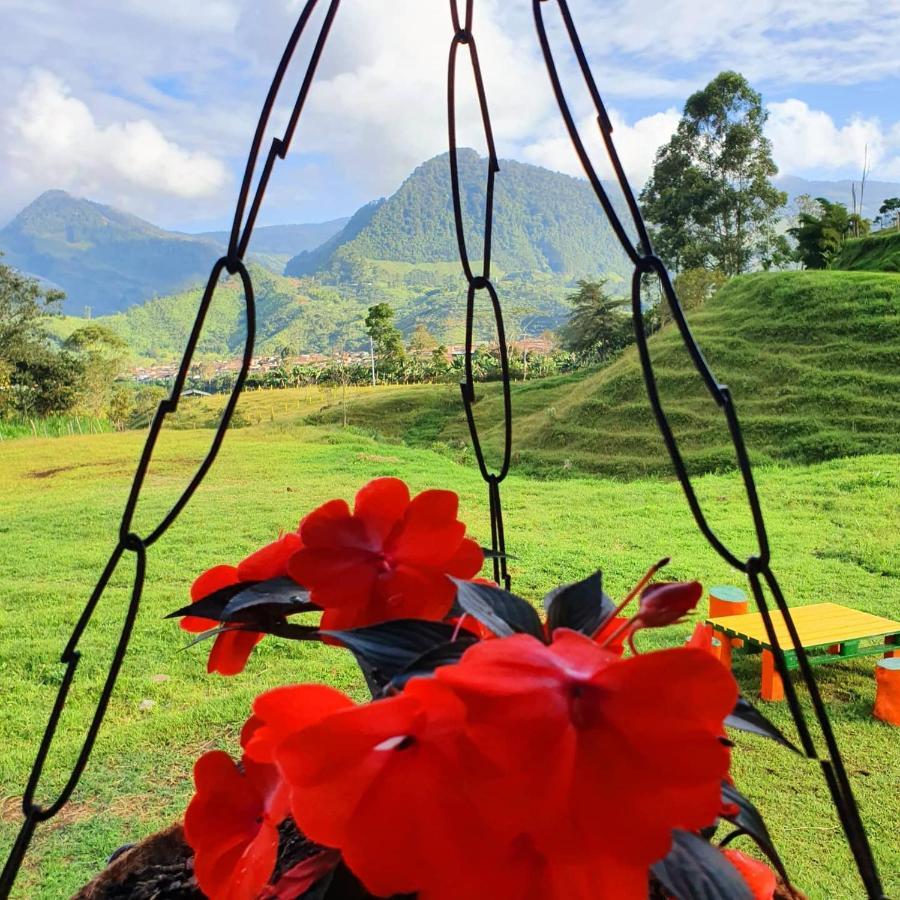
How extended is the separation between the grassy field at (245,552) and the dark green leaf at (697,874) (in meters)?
0.44

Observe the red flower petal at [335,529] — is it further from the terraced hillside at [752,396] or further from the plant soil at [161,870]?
the terraced hillside at [752,396]

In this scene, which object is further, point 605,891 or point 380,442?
point 380,442

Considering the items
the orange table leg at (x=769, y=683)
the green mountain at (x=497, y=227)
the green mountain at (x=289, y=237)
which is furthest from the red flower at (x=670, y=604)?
the green mountain at (x=289, y=237)

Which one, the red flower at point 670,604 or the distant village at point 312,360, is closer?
the red flower at point 670,604

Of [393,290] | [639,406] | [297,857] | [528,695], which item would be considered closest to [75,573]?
[297,857]

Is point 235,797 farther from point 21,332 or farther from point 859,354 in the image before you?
point 21,332

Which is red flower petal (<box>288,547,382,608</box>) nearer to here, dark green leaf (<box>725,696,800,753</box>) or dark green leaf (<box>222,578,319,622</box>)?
dark green leaf (<box>222,578,319,622</box>)

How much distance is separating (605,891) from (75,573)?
3421 millimetres

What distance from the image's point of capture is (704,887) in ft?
0.71

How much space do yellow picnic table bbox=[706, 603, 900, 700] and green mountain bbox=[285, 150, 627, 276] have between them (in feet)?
101

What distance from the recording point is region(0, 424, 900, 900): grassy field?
159 centimetres

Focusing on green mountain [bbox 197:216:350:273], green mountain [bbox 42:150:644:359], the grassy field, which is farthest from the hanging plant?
green mountain [bbox 197:216:350:273]

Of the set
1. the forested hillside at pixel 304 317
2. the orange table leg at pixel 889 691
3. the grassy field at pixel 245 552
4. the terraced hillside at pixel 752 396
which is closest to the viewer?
the grassy field at pixel 245 552

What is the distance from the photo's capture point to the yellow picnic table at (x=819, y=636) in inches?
77.7
